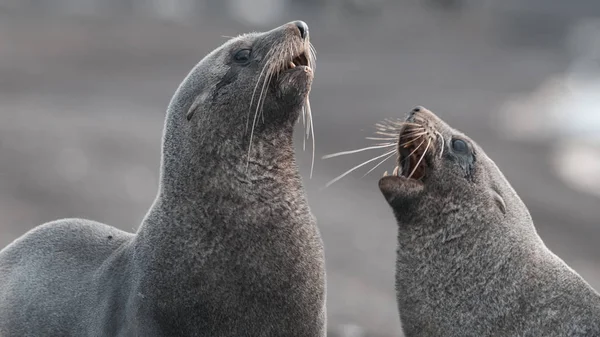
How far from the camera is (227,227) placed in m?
7.28

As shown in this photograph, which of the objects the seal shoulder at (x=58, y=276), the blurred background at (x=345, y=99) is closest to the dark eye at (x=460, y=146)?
the seal shoulder at (x=58, y=276)

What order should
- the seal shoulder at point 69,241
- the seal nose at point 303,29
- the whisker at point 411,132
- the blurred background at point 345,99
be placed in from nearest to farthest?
1. the seal nose at point 303,29
2. the whisker at point 411,132
3. the seal shoulder at point 69,241
4. the blurred background at point 345,99

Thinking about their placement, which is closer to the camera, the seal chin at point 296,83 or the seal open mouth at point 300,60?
the seal chin at point 296,83

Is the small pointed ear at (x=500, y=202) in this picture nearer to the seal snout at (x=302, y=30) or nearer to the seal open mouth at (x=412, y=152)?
the seal open mouth at (x=412, y=152)

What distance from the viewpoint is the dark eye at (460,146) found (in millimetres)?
7938

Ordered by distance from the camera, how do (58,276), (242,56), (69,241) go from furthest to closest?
(69,241)
(58,276)
(242,56)

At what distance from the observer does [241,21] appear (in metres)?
41.0

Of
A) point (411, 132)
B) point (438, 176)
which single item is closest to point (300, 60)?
point (411, 132)

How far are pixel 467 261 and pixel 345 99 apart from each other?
22.4 m

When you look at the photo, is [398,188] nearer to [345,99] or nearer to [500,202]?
[500,202]

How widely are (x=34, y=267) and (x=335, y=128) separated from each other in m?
18.2

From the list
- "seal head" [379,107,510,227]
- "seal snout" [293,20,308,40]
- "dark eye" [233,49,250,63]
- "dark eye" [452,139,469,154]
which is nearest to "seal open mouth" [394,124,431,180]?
"seal head" [379,107,510,227]

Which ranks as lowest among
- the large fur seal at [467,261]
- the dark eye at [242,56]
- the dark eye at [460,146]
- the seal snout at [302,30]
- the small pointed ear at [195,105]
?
the large fur seal at [467,261]

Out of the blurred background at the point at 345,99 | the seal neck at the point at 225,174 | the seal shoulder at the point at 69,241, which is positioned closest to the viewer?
the seal neck at the point at 225,174
